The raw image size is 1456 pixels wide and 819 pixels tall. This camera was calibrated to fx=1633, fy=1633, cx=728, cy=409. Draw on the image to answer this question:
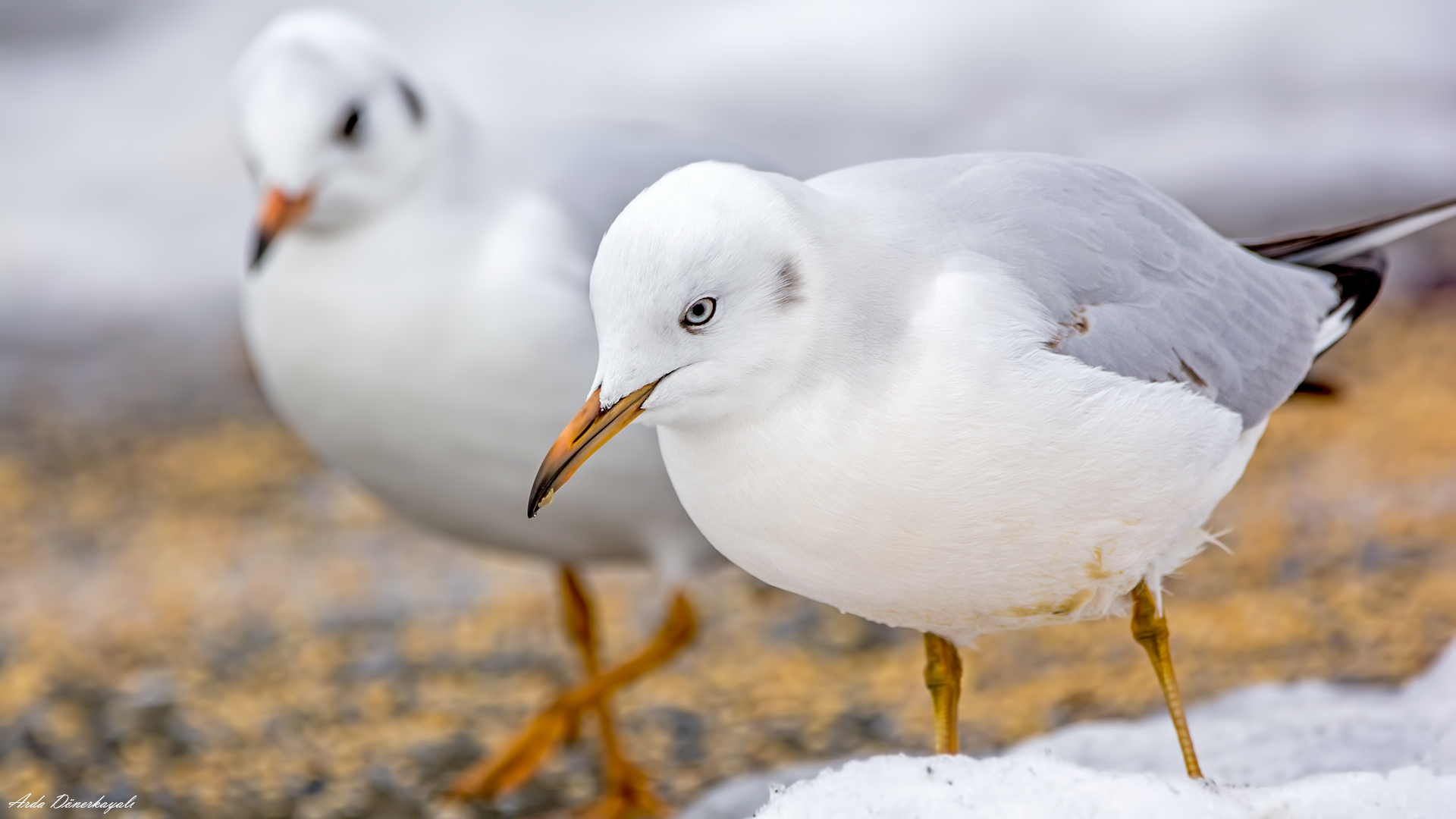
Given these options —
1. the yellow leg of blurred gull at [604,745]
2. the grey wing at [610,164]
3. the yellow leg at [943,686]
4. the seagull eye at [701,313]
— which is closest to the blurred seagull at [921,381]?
the seagull eye at [701,313]

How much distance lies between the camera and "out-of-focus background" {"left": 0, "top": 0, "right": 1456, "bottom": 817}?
304cm

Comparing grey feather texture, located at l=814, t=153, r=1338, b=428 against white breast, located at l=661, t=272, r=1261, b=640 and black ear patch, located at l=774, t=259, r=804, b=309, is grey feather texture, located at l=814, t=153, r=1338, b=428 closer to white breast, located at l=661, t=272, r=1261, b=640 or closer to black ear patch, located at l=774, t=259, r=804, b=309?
white breast, located at l=661, t=272, r=1261, b=640

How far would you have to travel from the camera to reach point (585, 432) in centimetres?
146

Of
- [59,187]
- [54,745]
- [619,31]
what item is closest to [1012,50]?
[619,31]

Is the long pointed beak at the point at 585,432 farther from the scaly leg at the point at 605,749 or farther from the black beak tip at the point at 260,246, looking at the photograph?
the scaly leg at the point at 605,749

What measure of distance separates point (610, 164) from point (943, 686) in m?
1.17

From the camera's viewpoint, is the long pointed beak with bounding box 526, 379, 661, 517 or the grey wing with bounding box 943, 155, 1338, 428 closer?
the long pointed beak with bounding box 526, 379, 661, 517

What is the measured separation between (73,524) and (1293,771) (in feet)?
10.5

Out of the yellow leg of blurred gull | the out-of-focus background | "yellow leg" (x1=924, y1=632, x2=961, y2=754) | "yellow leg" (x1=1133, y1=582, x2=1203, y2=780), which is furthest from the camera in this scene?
the out-of-focus background

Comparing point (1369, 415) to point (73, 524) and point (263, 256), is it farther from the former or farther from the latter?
point (73, 524)

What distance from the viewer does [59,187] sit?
698 centimetres

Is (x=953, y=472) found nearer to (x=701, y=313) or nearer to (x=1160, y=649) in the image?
(x=701, y=313)

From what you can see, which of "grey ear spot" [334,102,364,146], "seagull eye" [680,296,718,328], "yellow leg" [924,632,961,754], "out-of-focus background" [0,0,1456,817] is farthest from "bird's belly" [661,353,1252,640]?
"grey ear spot" [334,102,364,146]

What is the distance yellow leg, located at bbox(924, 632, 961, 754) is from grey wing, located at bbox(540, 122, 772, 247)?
93 centimetres
